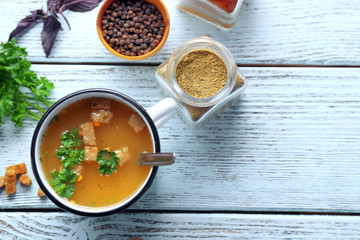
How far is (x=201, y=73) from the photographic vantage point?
1229mm

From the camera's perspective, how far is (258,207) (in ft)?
4.41

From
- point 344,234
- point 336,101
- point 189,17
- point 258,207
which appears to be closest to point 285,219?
point 258,207

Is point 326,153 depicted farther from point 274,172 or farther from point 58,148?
point 58,148

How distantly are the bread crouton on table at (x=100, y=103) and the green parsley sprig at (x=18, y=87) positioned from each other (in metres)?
0.29

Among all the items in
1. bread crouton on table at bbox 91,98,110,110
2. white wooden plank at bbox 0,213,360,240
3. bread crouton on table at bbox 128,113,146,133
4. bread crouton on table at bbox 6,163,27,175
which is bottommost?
white wooden plank at bbox 0,213,360,240

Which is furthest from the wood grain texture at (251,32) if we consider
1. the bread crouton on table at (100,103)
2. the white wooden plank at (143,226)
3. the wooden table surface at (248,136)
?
the white wooden plank at (143,226)

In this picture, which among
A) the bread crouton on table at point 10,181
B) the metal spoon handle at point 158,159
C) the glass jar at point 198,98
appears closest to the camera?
the metal spoon handle at point 158,159

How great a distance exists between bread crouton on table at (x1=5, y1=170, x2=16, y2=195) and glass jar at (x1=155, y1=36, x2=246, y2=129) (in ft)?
1.92

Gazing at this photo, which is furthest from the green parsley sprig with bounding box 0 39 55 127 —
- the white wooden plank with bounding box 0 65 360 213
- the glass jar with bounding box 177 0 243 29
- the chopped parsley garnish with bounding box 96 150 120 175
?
the glass jar with bounding box 177 0 243 29

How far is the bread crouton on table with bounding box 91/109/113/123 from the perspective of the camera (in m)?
1.07

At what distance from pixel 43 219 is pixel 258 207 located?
739 mm

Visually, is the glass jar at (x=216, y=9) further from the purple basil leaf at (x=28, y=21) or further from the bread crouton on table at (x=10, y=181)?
the bread crouton on table at (x=10, y=181)

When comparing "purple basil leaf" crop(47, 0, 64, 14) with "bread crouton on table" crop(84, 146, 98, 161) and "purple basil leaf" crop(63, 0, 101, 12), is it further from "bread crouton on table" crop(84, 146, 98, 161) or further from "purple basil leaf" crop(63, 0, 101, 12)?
"bread crouton on table" crop(84, 146, 98, 161)

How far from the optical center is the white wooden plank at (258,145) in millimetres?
1341
